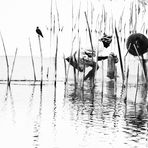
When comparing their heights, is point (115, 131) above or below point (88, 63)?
below

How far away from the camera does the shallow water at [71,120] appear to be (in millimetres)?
3058

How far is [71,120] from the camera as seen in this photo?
385 centimetres

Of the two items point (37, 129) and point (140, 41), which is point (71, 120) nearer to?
point (37, 129)

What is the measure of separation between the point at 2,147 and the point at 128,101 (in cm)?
258

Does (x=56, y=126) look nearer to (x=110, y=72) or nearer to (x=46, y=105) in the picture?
(x=46, y=105)

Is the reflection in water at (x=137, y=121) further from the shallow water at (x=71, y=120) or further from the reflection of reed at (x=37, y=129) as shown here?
the reflection of reed at (x=37, y=129)

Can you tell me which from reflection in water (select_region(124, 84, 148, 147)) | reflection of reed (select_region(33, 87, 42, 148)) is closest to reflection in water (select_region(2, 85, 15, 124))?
reflection of reed (select_region(33, 87, 42, 148))

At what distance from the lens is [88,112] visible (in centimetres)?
433

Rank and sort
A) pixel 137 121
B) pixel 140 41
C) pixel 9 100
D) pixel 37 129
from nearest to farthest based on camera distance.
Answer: pixel 37 129 < pixel 137 121 < pixel 9 100 < pixel 140 41

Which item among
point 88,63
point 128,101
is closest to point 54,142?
point 128,101

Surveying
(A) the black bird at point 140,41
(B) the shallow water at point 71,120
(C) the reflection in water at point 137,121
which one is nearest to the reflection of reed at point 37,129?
(B) the shallow water at point 71,120

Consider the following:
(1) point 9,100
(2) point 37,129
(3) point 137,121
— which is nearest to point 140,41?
(1) point 9,100

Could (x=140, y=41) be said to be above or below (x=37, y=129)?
above

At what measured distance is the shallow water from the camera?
10.0 feet
